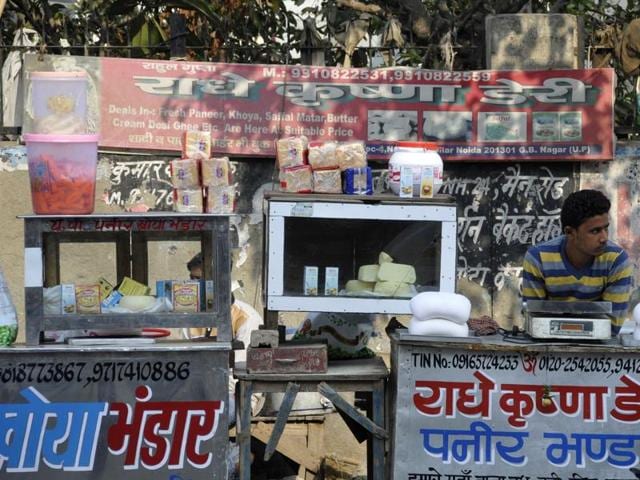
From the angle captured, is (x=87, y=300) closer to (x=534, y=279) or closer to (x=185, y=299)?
(x=185, y=299)

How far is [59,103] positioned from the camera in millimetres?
Result: 4891

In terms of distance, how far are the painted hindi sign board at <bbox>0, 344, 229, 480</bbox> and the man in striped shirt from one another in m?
1.51

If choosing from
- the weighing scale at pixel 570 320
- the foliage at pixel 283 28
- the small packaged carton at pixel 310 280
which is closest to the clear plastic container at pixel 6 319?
the small packaged carton at pixel 310 280

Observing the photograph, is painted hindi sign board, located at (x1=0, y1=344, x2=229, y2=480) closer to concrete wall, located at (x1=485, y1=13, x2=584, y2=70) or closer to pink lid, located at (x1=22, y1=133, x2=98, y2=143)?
pink lid, located at (x1=22, y1=133, x2=98, y2=143)

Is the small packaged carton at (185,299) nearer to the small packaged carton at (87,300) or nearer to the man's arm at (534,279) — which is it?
the small packaged carton at (87,300)

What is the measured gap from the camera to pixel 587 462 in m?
4.64

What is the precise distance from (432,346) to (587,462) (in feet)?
2.72

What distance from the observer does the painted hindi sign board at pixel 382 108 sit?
7750 millimetres

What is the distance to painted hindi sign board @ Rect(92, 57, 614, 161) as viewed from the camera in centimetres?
775

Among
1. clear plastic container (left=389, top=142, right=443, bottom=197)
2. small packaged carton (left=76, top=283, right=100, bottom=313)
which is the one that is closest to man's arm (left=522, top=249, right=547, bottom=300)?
clear plastic container (left=389, top=142, right=443, bottom=197)

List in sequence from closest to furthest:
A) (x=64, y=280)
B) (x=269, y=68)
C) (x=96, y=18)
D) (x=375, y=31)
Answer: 1. (x=64, y=280)
2. (x=269, y=68)
3. (x=96, y=18)
4. (x=375, y=31)

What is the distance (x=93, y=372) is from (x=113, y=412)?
194mm

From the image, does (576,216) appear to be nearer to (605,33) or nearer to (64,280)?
(64,280)

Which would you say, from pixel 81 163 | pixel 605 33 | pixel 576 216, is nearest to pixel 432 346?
pixel 576 216
